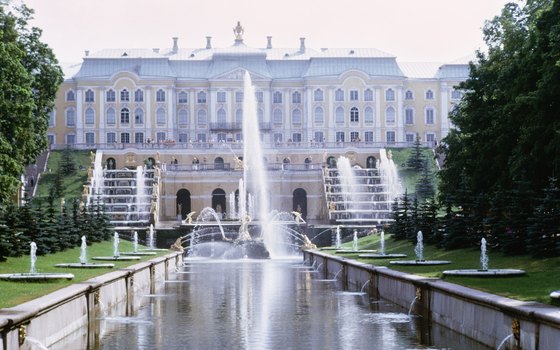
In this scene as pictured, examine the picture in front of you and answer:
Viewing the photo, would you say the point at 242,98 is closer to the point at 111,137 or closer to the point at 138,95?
the point at 138,95

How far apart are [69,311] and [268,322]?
3.70 metres

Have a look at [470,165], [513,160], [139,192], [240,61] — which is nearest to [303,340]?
[513,160]

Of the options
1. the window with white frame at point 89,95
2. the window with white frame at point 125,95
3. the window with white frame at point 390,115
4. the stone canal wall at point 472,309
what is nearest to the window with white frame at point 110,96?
the window with white frame at point 125,95

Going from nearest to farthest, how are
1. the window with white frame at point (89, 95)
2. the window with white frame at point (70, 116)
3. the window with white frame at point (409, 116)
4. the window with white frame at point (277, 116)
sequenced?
the window with white frame at point (89, 95) < the window with white frame at point (70, 116) < the window with white frame at point (277, 116) < the window with white frame at point (409, 116)

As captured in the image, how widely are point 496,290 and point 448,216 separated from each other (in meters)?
16.3

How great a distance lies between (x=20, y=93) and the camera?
35531mm

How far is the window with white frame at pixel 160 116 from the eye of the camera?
103 metres

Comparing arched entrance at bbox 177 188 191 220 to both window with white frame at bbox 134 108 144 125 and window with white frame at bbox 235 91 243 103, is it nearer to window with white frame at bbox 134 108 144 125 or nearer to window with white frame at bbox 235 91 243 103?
window with white frame at bbox 134 108 144 125

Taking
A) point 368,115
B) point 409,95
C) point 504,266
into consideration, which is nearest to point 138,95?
point 368,115

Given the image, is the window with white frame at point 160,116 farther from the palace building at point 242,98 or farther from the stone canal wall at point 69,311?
the stone canal wall at point 69,311

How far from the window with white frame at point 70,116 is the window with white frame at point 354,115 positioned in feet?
94.2

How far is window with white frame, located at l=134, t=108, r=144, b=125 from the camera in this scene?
10219 cm

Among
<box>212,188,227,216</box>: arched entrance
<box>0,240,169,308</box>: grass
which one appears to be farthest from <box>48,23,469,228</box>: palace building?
<box>0,240,169,308</box>: grass

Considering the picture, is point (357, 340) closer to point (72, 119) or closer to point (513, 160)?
point (513, 160)
